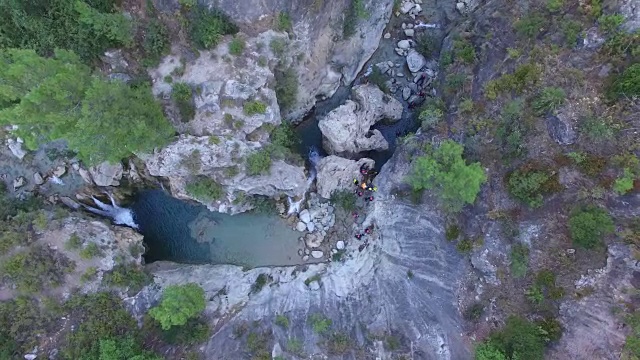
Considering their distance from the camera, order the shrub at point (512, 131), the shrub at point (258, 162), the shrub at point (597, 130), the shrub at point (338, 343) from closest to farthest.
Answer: the shrub at point (597, 130)
the shrub at point (512, 131)
the shrub at point (338, 343)
the shrub at point (258, 162)

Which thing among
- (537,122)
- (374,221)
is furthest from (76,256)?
(537,122)

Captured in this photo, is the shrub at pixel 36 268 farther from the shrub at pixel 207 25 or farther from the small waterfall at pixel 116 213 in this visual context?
the shrub at pixel 207 25

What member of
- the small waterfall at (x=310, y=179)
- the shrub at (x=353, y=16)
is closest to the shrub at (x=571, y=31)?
the shrub at (x=353, y=16)

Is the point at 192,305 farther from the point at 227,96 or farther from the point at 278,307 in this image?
the point at 227,96

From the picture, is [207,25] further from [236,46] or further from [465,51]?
[465,51]

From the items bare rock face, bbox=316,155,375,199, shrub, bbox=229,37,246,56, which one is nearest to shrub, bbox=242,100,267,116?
shrub, bbox=229,37,246,56

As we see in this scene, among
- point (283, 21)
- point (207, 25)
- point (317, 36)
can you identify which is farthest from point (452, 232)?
point (207, 25)
